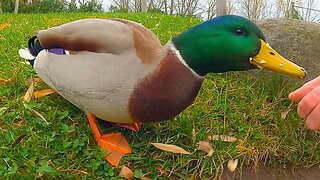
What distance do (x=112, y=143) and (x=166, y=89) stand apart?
461mm

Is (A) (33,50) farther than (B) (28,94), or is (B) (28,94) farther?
(B) (28,94)

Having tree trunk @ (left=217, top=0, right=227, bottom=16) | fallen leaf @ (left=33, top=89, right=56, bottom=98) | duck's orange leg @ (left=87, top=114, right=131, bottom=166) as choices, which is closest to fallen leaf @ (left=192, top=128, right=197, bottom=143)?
duck's orange leg @ (left=87, top=114, right=131, bottom=166)

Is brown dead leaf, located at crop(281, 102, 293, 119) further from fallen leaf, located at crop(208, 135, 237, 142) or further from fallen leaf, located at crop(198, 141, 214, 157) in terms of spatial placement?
fallen leaf, located at crop(198, 141, 214, 157)

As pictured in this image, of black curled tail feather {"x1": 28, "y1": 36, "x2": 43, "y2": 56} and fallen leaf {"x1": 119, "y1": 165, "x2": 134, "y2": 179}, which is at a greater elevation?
black curled tail feather {"x1": 28, "y1": 36, "x2": 43, "y2": 56}

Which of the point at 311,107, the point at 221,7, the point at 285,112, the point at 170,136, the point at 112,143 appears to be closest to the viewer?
the point at 311,107

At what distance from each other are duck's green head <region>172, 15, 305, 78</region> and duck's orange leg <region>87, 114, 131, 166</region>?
53cm

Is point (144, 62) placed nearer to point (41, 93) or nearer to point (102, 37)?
point (102, 37)

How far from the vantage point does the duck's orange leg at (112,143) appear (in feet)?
6.62

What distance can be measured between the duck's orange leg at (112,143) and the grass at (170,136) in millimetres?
29

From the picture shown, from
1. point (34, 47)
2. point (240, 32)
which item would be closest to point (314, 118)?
point (240, 32)

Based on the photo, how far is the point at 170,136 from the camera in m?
2.20

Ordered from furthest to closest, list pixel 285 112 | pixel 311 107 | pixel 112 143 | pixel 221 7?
pixel 221 7 → pixel 285 112 → pixel 112 143 → pixel 311 107

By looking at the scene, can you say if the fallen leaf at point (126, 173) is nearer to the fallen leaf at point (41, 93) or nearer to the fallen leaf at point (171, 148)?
the fallen leaf at point (171, 148)

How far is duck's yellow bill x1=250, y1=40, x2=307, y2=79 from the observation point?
167 cm
